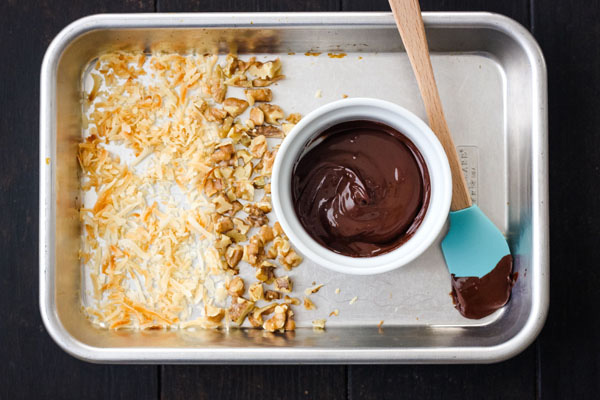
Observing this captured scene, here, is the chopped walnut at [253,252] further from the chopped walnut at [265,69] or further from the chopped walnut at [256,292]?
the chopped walnut at [265,69]

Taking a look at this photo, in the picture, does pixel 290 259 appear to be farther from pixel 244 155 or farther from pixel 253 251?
pixel 244 155

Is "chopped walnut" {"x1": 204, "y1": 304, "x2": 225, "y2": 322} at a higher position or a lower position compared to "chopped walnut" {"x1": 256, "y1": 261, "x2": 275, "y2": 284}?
→ lower

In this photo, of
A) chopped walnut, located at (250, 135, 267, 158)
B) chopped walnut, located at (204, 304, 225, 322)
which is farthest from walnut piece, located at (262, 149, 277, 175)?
chopped walnut, located at (204, 304, 225, 322)

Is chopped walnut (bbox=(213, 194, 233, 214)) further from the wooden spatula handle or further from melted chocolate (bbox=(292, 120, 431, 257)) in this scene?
the wooden spatula handle

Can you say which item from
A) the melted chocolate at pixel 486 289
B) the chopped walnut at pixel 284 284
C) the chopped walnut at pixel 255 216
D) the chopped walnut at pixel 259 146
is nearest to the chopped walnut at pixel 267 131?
the chopped walnut at pixel 259 146

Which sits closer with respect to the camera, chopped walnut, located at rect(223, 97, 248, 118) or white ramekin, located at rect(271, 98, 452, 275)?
white ramekin, located at rect(271, 98, 452, 275)

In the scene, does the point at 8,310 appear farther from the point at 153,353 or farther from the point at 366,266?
the point at 366,266

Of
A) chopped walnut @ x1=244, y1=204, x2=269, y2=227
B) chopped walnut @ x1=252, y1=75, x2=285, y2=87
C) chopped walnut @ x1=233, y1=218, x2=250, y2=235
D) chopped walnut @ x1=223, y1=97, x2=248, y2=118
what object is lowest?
chopped walnut @ x1=233, y1=218, x2=250, y2=235
